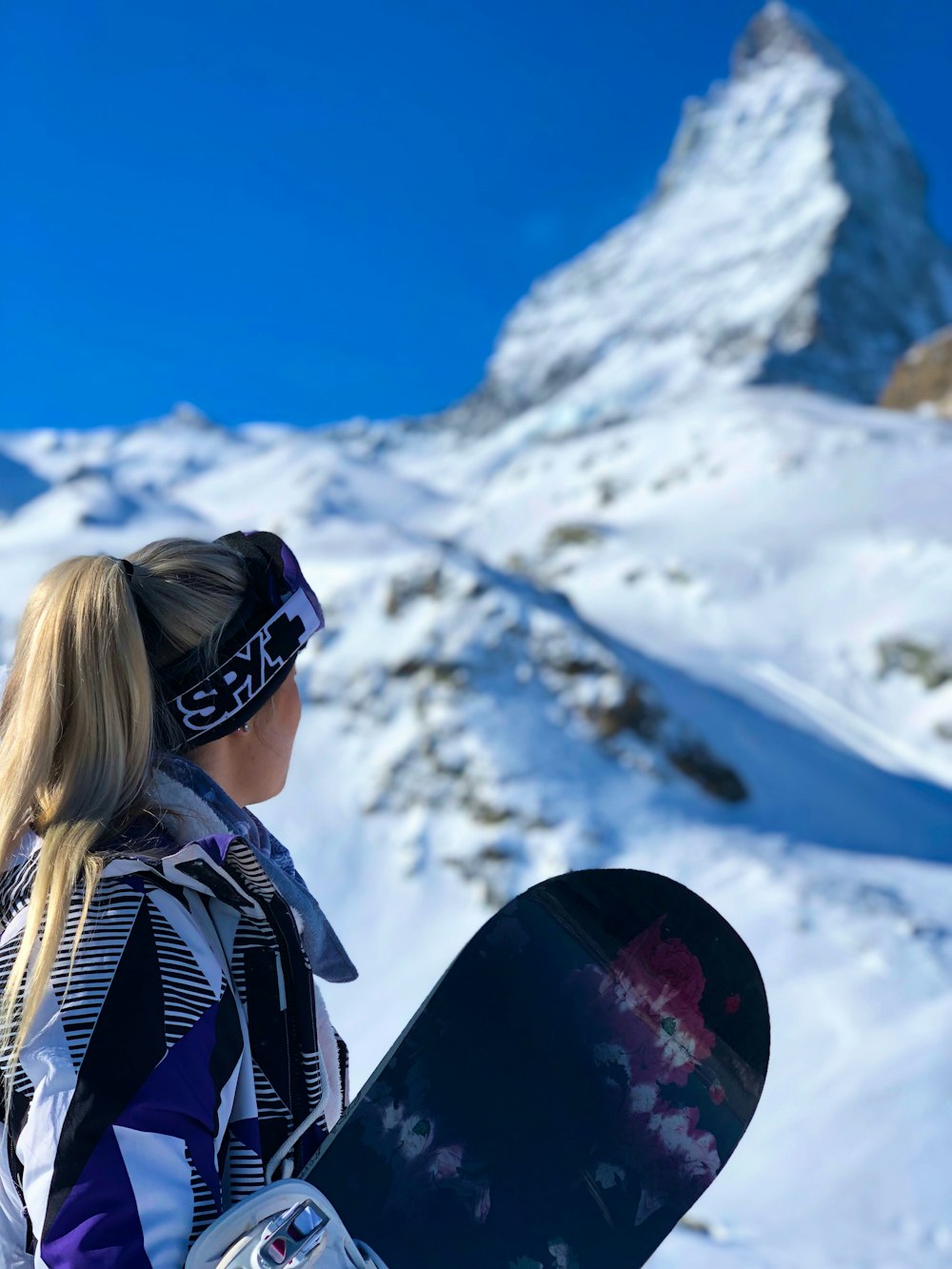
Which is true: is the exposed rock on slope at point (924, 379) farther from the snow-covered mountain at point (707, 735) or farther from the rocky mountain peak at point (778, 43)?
the rocky mountain peak at point (778, 43)

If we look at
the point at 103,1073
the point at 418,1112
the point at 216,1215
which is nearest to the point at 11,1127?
the point at 103,1073

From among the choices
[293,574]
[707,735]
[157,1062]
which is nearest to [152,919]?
[157,1062]

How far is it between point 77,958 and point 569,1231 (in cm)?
75

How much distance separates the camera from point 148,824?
1.35 m

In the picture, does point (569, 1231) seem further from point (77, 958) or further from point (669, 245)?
point (669, 245)

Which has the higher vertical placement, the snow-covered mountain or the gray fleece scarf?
the gray fleece scarf

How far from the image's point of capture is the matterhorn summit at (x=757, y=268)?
75500mm

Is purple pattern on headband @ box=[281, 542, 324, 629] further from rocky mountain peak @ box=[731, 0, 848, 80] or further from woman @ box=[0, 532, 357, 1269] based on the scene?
rocky mountain peak @ box=[731, 0, 848, 80]

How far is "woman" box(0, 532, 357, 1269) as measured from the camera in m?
1.10

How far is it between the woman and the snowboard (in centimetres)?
13

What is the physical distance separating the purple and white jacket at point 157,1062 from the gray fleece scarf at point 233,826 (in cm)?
3

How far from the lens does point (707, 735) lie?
8969 mm

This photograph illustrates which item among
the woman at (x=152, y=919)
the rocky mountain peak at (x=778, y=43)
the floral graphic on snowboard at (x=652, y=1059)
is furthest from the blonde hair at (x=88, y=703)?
the rocky mountain peak at (x=778, y=43)

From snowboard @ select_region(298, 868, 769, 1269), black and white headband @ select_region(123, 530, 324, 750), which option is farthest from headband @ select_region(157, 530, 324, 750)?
→ snowboard @ select_region(298, 868, 769, 1269)
